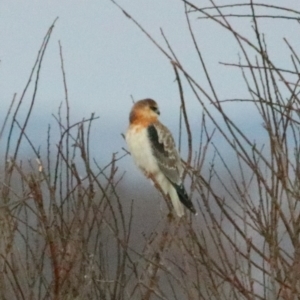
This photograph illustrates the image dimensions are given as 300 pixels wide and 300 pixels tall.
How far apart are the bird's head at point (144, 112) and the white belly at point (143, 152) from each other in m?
0.14

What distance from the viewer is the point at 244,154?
7.82ft

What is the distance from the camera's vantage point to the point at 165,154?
5.14m

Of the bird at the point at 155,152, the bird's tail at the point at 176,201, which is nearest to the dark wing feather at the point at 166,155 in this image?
the bird at the point at 155,152

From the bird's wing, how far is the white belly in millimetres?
35

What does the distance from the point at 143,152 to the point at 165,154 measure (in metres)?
0.16

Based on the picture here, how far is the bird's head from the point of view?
536 centimetres

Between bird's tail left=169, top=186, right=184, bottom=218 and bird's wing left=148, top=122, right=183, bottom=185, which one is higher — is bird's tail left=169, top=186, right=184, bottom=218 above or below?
below

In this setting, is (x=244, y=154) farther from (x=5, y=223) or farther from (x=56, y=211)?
(x=5, y=223)

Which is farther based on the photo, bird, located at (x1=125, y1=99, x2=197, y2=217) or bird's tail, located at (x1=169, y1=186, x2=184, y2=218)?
bird, located at (x1=125, y1=99, x2=197, y2=217)

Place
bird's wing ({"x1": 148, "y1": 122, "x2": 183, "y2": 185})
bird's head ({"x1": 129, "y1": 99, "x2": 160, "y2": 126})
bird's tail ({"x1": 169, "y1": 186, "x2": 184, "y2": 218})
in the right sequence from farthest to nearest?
bird's head ({"x1": 129, "y1": 99, "x2": 160, "y2": 126})
bird's wing ({"x1": 148, "y1": 122, "x2": 183, "y2": 185})
bird's tail ({"x1": 169, "y1": 186, "x2": 184, "y2": 218})

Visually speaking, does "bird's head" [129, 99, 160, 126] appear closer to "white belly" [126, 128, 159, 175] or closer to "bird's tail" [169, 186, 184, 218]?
"white belly" [126, 128, 159, 175]

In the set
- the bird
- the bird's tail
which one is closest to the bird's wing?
the bird

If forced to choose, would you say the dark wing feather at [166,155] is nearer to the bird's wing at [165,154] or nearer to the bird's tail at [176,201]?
the bird's wing at [165,154]

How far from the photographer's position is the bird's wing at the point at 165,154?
5.11 m
